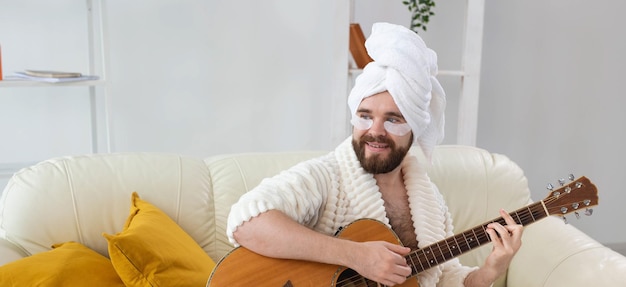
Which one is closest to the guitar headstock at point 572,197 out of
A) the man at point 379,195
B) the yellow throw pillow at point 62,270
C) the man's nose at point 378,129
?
the man at point 379,195

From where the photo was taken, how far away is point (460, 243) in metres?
1.70

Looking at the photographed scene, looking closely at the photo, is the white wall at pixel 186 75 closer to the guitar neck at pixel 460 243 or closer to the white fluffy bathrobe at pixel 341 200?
the white fluffy bathrobe at pixel 341 200

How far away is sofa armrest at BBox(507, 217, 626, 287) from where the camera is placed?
1996mm

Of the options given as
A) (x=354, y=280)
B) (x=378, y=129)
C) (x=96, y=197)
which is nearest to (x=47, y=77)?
(x=96, y=197)

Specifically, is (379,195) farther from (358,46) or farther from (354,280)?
(358,46)

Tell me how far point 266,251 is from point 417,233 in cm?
48

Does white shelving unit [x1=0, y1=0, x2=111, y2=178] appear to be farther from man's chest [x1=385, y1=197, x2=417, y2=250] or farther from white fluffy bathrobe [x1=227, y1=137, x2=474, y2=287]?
man's chest [x1=385, y1=197, x2=417, y2=250]

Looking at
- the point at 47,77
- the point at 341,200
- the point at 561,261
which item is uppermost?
the point at 47,77

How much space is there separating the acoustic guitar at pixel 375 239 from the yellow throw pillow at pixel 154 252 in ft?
0.94

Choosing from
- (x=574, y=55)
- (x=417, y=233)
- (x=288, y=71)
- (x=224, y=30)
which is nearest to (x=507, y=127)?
(x=574, y=55)

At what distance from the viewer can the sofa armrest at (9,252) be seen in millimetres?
1797

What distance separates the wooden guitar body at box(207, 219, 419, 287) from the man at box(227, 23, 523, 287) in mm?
26

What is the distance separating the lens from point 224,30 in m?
3.13

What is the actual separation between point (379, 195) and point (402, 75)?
1.11ft
